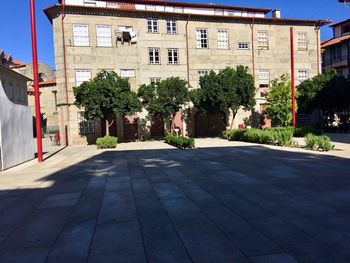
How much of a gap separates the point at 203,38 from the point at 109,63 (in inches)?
369

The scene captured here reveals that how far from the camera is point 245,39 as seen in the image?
32438 millimetres

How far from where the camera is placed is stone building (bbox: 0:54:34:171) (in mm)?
13062

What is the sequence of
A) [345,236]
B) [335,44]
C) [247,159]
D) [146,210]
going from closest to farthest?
1. [345,236]
2. [146,210]
3. [247,159]
4. [335,44]

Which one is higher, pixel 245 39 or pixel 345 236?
pixel 245 39

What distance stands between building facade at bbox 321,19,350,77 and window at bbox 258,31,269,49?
1310 cm

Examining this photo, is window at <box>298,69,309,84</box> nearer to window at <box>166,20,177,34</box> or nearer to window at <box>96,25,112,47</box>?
window at <box>166,20,177,34</box>

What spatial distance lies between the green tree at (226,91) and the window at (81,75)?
927cm

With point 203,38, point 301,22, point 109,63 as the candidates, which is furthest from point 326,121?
point 109,63

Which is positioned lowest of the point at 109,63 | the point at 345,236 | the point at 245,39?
the point at 345,236

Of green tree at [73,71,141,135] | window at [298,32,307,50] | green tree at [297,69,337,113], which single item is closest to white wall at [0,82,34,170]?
green tree at [73,71,141,135]

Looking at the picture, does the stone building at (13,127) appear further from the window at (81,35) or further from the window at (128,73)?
the window at (128,73)

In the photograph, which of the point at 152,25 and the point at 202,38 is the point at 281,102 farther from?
the point at 152,25

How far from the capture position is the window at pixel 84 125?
1124 inches

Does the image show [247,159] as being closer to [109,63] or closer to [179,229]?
[179,229]
